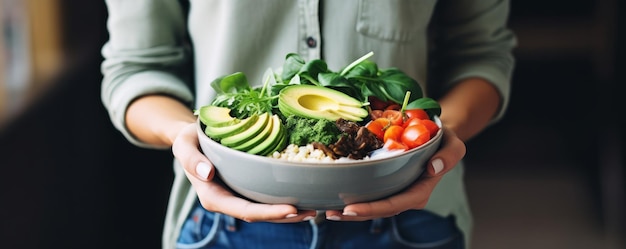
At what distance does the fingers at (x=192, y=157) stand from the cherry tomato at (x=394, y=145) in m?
0.19

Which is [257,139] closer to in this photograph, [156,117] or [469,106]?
[156,117]

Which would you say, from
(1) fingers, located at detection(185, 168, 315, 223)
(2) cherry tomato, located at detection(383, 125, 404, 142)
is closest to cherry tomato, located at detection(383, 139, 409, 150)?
(2) cherry tomato, located at detection(383, 125, 404, 142)

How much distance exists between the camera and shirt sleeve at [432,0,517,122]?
1.24m

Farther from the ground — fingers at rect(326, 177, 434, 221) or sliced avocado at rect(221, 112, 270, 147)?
sliced avocado at rect(221, 112, 270, 147)

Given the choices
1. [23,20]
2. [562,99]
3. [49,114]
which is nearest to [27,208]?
[49,114]

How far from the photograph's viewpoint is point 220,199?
890mm

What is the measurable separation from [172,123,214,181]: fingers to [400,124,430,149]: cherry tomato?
21cm

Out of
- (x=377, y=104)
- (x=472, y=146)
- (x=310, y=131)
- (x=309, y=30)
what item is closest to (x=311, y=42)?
(x=309, y=30)

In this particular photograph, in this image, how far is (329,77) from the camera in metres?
0.93

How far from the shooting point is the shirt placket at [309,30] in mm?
1119

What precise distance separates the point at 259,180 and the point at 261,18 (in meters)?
0.35

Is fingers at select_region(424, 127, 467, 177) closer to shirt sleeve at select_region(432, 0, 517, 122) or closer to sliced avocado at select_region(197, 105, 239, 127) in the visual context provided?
sliced avocado at select_region(197, 105, 239, 127)

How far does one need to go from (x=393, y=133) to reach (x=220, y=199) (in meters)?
0.20

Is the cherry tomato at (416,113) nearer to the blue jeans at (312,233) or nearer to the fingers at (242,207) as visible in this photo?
the fingers at (242,207)
